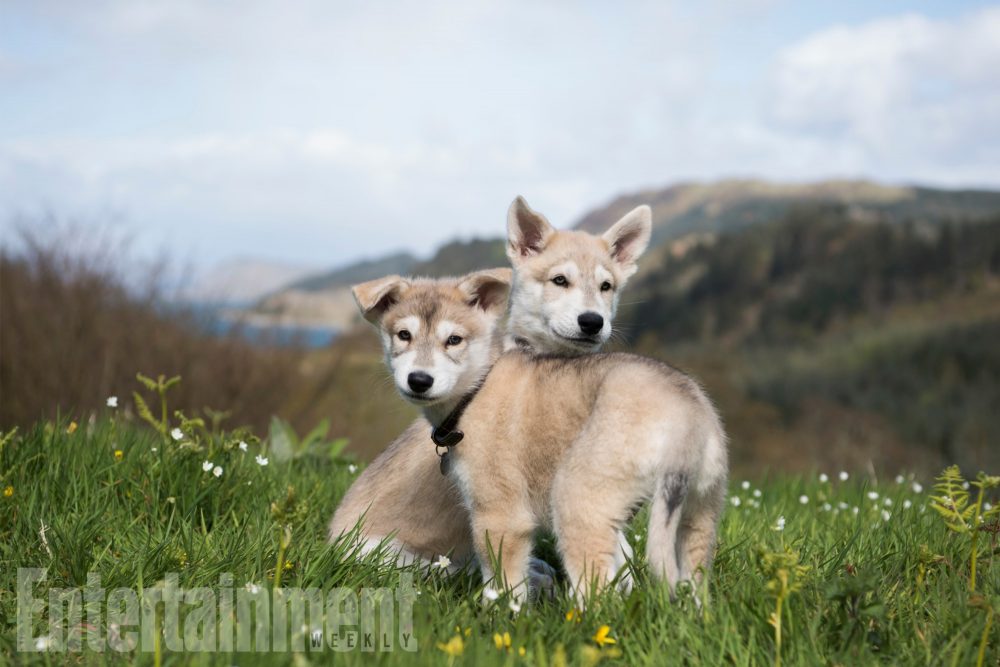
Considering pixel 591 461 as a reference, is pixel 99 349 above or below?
below

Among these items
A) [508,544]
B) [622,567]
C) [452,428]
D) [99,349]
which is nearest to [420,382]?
[452,428]

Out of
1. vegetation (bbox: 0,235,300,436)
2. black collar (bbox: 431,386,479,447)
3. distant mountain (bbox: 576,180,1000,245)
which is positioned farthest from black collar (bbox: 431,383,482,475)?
distant mountain (bbox: 576,180,1000,245)

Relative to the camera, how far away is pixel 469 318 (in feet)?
15.4

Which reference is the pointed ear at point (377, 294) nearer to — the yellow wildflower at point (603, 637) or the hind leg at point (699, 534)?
the hind leg at point (699, 534)

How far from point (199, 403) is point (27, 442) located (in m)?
6.92

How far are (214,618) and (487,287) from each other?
88.4 inches

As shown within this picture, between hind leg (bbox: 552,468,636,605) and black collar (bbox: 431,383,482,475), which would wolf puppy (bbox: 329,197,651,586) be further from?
hind leg (bbox: 552,468,636,605)

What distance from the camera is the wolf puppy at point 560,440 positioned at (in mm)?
3600

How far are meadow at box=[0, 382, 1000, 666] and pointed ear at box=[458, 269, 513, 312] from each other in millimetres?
1479

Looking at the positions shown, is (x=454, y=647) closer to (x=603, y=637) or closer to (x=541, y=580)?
(x=603, y=637)

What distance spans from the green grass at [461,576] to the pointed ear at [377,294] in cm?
110

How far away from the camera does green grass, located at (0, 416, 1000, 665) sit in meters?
3.23

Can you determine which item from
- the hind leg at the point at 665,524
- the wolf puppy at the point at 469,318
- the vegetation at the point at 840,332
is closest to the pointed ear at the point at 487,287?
the wolf puppy at the point at 469,318

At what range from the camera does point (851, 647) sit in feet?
10.5
